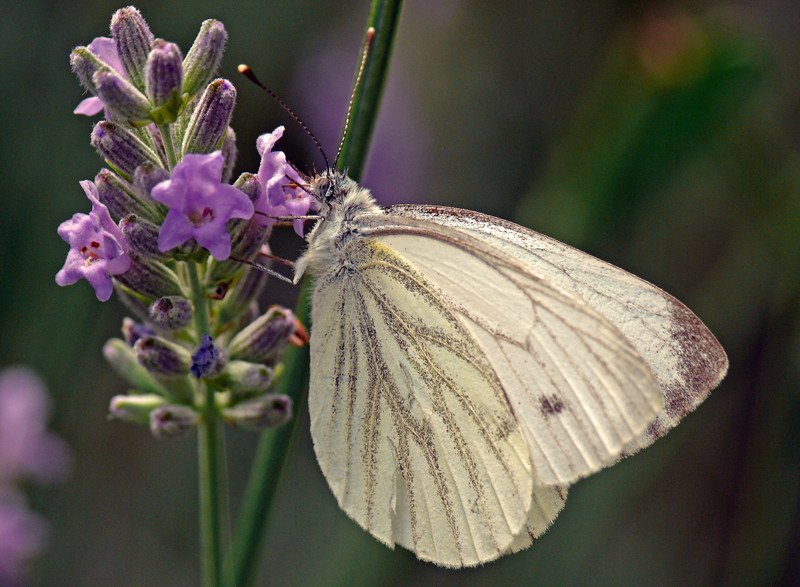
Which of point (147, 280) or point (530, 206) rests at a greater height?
point (530, 206)

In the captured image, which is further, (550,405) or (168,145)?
(550,405)

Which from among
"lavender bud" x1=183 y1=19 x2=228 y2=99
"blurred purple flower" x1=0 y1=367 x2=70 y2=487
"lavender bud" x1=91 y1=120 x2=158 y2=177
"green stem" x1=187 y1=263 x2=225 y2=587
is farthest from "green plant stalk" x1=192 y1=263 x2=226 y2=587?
"blurred purple flower" x1=0 y1=367 x2=70 y2=487

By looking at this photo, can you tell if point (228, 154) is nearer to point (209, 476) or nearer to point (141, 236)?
point (141, 236)

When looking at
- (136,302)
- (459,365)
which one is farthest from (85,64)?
(459,365)

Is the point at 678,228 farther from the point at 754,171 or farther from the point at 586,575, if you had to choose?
the point at 586,575

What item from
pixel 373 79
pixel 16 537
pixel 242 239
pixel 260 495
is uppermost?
pixel 373 79

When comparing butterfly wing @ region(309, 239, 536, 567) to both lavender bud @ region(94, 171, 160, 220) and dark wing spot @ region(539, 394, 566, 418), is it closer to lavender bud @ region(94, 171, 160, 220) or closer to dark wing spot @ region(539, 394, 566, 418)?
dark wing spot @ region(539, 394, 566, 418)

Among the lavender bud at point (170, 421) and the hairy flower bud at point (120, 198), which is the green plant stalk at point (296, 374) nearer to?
the lavender bud at point (170, 421)
